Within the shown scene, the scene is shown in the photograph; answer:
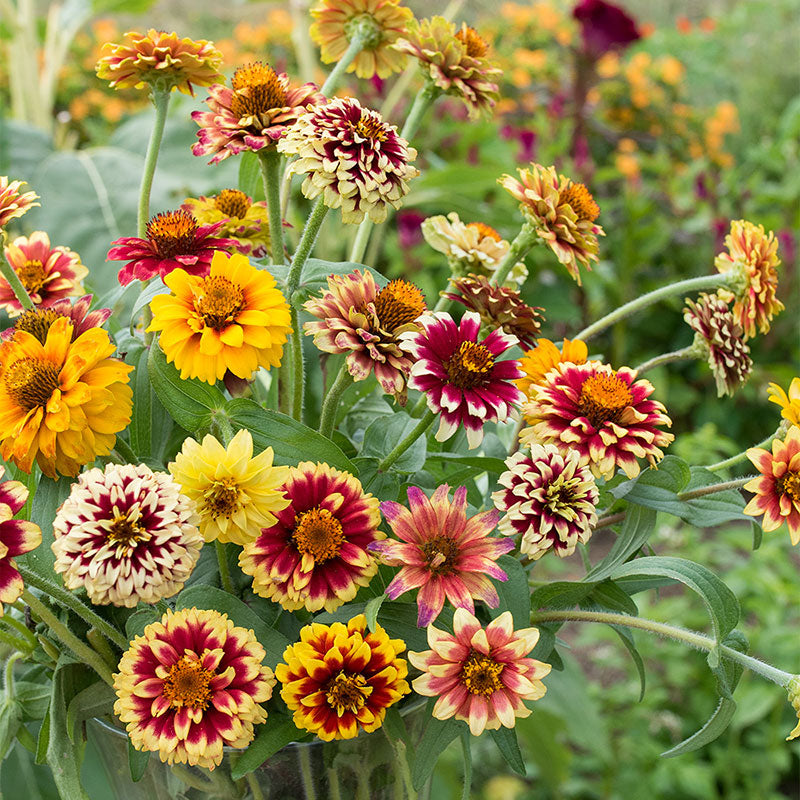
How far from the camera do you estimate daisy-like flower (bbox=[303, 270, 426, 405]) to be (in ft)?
1.08

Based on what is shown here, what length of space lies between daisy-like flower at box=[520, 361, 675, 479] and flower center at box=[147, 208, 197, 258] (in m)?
0.15

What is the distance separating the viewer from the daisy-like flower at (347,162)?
33 cm

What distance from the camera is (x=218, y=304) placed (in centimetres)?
32

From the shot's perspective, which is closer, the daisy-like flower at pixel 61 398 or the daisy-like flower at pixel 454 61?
the daisy-like flower at pixel 61 398

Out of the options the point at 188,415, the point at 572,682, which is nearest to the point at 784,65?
the point at 572,682

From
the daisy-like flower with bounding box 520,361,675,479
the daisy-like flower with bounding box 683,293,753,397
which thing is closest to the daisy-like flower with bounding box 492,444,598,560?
the daisy-like flower with bounding box 520,361,675,479

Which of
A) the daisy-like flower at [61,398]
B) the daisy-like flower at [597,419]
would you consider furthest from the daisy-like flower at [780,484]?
the daisy-like flower at [61,398]

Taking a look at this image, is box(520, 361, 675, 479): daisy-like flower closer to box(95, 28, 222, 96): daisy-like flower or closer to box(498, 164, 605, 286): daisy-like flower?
box(498, 164, 605, 286): daisy-like flower

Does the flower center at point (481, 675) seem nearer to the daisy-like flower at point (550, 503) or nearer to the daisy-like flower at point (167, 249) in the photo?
the daisy-like flower at point (550, 503)

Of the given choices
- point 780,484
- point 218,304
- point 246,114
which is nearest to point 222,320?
point 218,304

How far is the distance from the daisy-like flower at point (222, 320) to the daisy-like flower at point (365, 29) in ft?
0.62

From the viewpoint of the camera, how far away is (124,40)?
405 mm

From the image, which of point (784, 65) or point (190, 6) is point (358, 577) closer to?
point (784, 65)

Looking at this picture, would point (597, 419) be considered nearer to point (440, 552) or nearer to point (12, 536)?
point (440, 552)
